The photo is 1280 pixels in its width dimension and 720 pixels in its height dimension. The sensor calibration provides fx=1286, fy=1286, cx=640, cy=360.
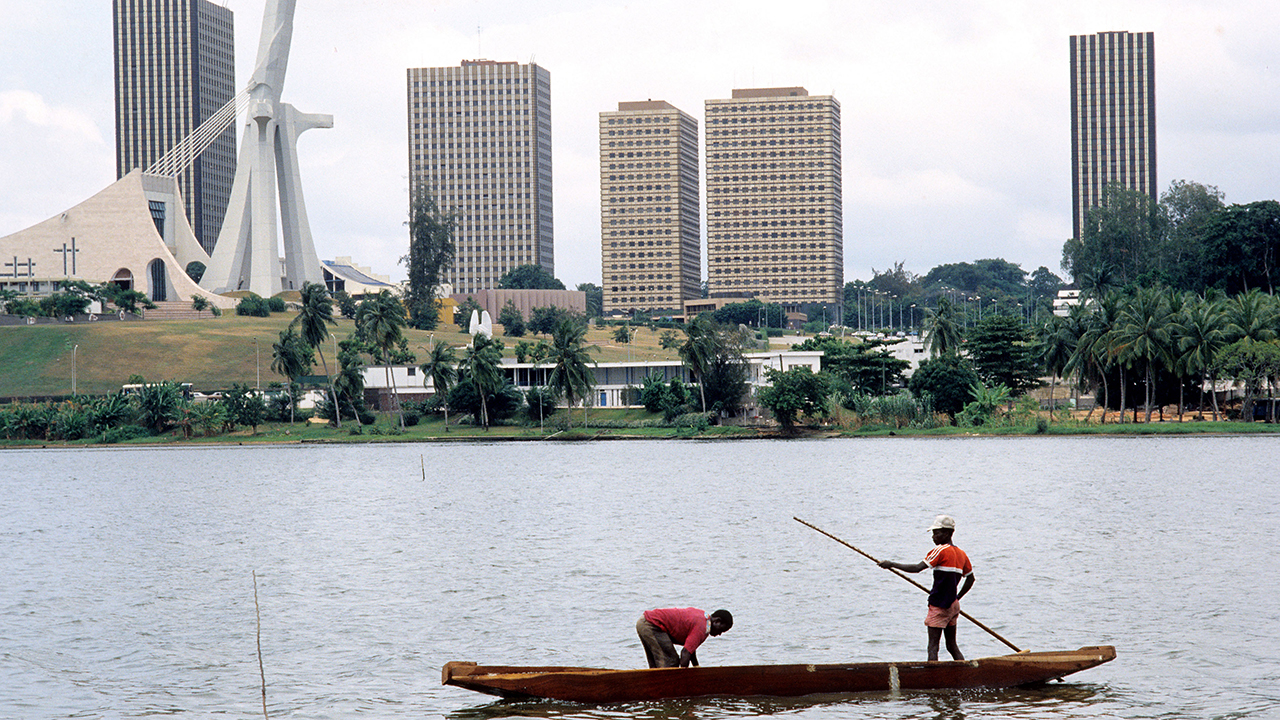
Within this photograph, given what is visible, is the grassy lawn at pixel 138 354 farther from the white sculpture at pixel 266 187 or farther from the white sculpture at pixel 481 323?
the white sculpture at pixel 266 187

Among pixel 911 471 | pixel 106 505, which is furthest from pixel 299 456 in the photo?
pixel 911 471

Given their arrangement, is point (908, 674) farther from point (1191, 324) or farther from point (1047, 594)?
point (1191, 324)

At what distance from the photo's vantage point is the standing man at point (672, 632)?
1739 centimetres

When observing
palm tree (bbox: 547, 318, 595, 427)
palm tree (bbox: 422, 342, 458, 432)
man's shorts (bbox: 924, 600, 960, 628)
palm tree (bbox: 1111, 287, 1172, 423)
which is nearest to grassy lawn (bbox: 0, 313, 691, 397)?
palm tree (bbox: 422, 342, 458, 432)

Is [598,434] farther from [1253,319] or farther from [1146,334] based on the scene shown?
→ [1253,319]

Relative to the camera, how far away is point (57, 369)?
12531cm

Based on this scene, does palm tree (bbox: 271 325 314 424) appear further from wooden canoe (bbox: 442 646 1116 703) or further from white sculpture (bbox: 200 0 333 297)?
wooden canoe (bbox: 442 646 1116 703)

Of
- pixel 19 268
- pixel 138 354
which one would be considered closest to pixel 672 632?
pixel 138 354

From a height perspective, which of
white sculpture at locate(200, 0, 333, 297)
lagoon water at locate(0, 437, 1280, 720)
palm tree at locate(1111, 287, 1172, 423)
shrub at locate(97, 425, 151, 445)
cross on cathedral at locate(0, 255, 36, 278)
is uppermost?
white sculpture at locate(200, 0, 333, 297)

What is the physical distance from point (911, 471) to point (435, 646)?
4781 cm

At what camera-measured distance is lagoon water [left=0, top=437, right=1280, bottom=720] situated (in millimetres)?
19984

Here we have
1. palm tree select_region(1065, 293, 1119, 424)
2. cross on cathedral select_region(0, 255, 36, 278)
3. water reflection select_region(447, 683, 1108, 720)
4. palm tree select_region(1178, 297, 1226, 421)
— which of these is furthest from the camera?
cross on cathedral select_region(0, 255, 36, 278)

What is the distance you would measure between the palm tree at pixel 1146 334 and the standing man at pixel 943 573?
76.6 meters

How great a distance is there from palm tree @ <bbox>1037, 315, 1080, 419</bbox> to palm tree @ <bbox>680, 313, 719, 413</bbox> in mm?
26957
